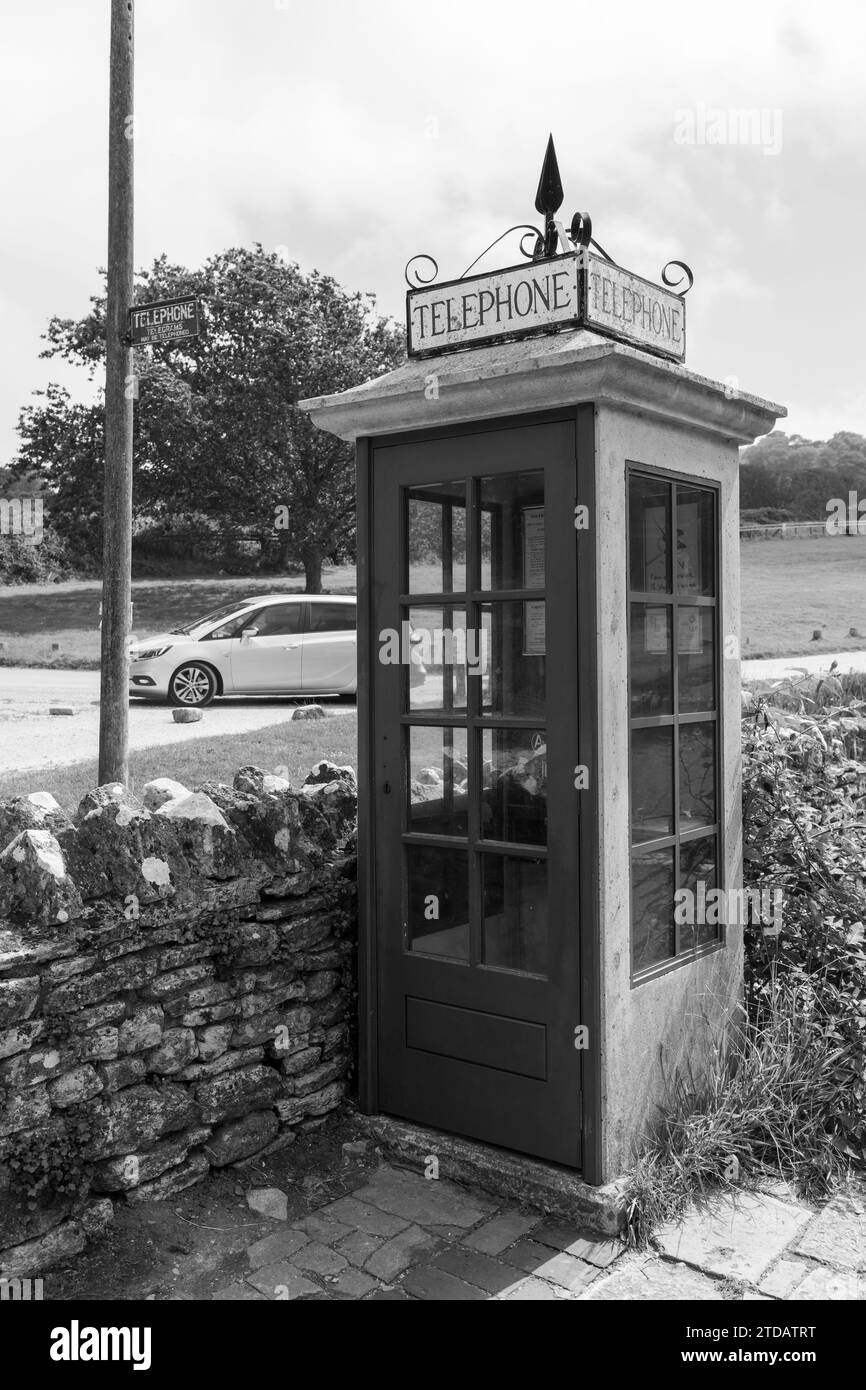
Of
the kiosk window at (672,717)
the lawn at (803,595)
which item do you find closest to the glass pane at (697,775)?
the kiosk window at (672,717)

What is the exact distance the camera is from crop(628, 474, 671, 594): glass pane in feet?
11.7

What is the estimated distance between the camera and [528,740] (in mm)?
3520

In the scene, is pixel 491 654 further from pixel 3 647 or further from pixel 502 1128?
pixel 3 647

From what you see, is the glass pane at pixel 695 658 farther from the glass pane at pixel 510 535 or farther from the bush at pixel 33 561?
the bush at pixel 33 561

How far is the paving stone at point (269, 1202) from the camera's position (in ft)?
11.0

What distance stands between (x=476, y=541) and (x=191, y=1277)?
7.32 ft

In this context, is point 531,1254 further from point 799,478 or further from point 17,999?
point 799,478

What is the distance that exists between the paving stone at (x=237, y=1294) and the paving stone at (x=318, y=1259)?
17 cm

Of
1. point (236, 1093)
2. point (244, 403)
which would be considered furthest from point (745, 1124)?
point (244, 403)

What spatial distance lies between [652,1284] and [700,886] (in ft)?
4.29

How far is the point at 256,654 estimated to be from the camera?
48.3 feet

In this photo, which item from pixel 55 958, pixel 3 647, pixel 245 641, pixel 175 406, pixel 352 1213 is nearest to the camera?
pixel 55 958

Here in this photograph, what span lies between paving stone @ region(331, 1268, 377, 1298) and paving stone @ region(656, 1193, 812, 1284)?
2.74ft

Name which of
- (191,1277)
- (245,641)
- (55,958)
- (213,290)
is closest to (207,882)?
(55,958)
